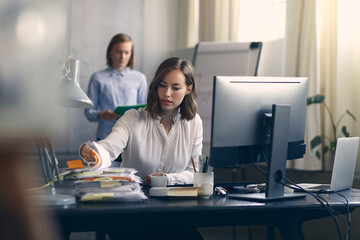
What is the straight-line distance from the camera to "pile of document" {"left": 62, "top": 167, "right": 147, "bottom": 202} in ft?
4.90

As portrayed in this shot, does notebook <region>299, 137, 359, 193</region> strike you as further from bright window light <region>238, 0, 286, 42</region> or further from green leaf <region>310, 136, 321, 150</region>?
bright window light <region>238, 0, 286, 42</region>

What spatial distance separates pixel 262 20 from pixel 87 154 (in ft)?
8.30

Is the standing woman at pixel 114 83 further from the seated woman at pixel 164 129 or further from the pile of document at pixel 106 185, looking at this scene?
the pile of document at pixel 106 185

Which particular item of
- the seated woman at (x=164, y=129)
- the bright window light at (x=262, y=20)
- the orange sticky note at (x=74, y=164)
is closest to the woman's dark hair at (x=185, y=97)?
the seated woman at (x=164, y=129)

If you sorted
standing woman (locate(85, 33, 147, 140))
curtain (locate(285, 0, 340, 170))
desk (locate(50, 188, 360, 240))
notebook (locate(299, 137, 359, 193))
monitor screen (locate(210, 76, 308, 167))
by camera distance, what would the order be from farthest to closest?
standing woman (locate(85, 33, 147, 140)), curtain (locate(285, 0, 340, 170)), notebook (locate(299, 137, 359, 193)), monitor screen (locate(210, 76, 308, 167)), desk (locate(50, 188, 360, 240))

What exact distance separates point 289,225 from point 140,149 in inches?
34.1

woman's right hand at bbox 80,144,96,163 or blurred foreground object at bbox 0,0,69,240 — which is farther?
woman's right hand at bbox 80,144,96,163

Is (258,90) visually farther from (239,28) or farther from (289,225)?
(239,28)

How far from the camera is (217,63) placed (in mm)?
3760

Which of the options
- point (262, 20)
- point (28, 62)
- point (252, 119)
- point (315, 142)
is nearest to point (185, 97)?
point (252, 119)

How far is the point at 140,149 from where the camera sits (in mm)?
2184

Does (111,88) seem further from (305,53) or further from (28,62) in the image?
(28,62)

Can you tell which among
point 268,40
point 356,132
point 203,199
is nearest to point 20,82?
point 203,199

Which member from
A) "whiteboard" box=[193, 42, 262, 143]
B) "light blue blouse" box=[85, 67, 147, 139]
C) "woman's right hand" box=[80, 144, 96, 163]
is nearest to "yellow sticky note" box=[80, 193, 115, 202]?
"woman's right hand" box=[80, 144, 96, 163]
